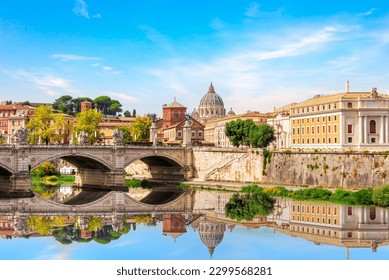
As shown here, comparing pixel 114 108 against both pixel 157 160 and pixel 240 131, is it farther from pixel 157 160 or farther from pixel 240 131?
pixel 157 160

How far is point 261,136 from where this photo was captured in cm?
6550

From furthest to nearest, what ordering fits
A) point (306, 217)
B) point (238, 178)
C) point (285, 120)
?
point (285, 120) < point (238, 178) < point (306, 217)

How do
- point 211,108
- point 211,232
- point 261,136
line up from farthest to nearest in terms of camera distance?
point 211,108 → point 261,136 → point 211,232

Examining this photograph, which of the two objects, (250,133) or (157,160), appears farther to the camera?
(250,133)

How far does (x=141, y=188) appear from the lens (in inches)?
2030

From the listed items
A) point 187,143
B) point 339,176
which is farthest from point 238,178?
point 339,176

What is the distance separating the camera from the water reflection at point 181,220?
28547 mm

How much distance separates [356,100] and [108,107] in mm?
75445

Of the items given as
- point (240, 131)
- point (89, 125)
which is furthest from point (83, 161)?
point (240, 131)

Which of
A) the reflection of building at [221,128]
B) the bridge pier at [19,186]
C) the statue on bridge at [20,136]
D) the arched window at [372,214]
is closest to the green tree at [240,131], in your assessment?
the reflection of building at [221,128]

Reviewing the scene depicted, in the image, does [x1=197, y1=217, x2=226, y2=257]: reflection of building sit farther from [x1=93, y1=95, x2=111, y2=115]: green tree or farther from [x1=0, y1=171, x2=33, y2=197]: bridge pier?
[x1=93, y1=95, x2=111, y2=115]: green tree

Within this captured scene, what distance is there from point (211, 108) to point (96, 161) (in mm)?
78655

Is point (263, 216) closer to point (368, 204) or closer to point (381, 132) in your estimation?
point (368, 204)

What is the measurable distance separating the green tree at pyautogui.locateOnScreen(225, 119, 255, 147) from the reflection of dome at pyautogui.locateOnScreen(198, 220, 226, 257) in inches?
1415
